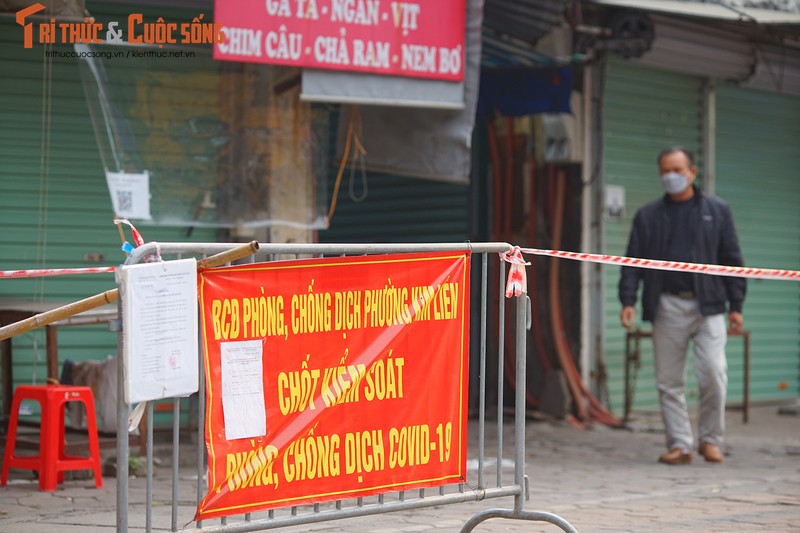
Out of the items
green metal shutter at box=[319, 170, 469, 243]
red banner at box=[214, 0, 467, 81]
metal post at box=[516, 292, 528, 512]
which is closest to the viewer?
metal post at box=[516, 292, 528, 512]

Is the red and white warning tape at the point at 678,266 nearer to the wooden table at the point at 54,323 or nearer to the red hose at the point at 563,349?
the wooden table at the point at 54,323

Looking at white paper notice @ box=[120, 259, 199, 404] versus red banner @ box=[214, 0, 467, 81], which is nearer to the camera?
white paper notice @ box=[120, 259, 199, 404]

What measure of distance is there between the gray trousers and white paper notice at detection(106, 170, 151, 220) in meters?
3.88

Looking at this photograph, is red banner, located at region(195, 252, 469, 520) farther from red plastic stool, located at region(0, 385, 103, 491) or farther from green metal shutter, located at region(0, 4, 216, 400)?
green metal shutter, located at region(0, 4, 216, 400)

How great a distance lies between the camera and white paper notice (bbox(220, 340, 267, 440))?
4.47 meters

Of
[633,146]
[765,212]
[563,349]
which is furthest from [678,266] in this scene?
[765,212]

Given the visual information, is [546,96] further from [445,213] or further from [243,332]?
[243,332]

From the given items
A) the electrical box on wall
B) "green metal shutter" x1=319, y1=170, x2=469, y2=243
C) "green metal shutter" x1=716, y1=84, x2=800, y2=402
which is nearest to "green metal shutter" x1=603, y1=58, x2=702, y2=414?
the electrical box on wall

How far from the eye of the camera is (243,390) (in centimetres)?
452

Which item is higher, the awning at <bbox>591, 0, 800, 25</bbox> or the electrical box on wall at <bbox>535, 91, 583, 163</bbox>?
the awning at <bbox>591, 0, 800, 25</bbox>

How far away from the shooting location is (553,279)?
11711 mm

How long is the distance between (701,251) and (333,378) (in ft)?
16.9

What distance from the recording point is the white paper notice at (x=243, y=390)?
14.7 feet

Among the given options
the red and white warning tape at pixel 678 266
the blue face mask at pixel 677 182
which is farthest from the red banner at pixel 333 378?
the blue face mask at pixel 677 182
